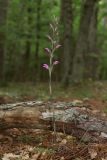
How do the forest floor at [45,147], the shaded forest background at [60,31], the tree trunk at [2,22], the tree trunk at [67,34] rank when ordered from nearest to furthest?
the forest floor at [45,147] < the shaded forest background at [60,31] < the tree trunk at [67,34] < the tree trunk at [2,22]

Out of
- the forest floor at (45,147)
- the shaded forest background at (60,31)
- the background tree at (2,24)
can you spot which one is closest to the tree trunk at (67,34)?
the shaded forest background at (60,31)

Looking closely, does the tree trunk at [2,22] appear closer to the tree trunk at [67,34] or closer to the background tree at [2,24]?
the background tree at [2,24]

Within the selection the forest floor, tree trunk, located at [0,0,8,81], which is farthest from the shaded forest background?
the forest floor

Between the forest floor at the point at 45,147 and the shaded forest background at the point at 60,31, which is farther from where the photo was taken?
the shaded forest background at the point at 60,31

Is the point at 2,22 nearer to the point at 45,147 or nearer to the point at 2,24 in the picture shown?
the point at 2,24

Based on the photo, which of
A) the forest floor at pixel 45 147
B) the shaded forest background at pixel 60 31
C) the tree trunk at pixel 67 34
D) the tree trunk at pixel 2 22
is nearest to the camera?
the forest floor at pixel 45 147

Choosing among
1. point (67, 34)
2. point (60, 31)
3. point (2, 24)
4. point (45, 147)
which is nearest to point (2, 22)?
point (2, 24)

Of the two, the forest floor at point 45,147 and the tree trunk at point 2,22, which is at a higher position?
the tree trunk at point 2,22

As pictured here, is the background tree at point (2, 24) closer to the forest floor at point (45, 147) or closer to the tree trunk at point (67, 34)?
Result: the tree trunk at point (67, 34)

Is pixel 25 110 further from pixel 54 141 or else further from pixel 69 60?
pixel 69 60

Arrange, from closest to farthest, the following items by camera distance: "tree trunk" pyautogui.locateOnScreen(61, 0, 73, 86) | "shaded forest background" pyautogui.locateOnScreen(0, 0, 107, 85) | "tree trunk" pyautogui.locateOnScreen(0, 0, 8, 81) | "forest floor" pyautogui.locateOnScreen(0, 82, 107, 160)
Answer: "forest floor" pyautogui.locateOnScreen(0, 82, 107, 160) → "shaded forest background" pyautogui.locateOnScreen(0, 0, 107, 85) → "tree trunk" pyautogui.locateOnScreen(61, 0, 73, 86) → "tree trunk" pyautogui.locateOnScreen(0, 0, 8, 81)

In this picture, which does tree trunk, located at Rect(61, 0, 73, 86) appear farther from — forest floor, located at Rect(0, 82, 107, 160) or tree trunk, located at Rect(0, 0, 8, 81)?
forest floor, located at Rect(0, 82, 107, 160)
